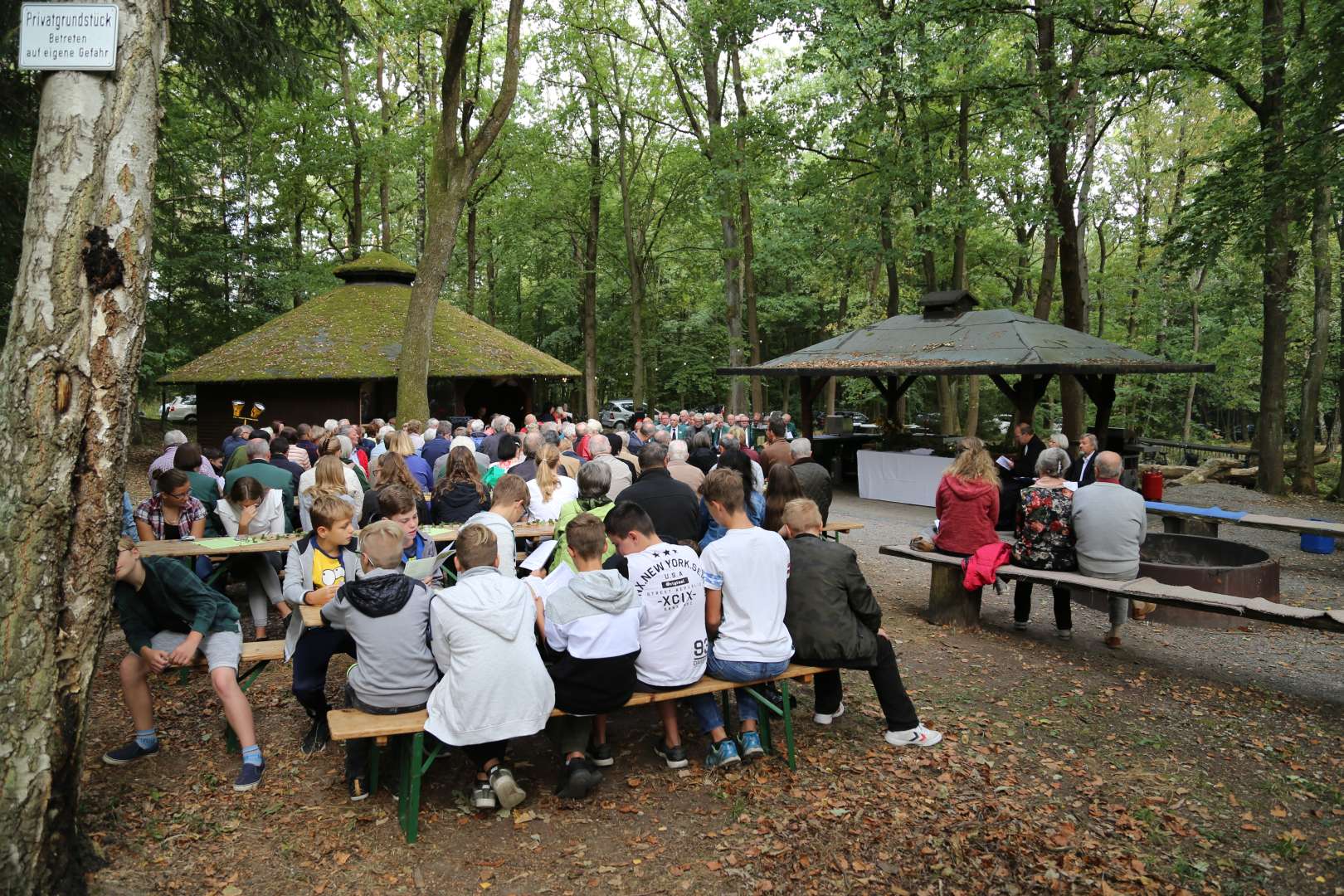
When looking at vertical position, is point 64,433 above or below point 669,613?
above

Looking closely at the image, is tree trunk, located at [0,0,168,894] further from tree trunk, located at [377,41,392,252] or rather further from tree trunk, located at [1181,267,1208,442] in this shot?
tree trunk, located at [1181,267,1208,442]

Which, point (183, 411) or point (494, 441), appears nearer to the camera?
point (494, 441)

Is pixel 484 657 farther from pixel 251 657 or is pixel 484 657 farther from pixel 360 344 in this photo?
pixel 360 344

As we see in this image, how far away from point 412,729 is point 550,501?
3.21 metres

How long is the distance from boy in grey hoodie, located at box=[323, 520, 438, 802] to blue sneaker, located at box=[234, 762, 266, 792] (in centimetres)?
86

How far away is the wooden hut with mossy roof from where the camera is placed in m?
18.2

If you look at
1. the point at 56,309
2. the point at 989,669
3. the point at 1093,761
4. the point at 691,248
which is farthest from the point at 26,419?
the point at 691,248

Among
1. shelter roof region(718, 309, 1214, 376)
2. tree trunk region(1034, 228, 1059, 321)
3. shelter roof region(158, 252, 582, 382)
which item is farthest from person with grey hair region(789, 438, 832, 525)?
tree trunk region(1034, 228, 1059, 321)

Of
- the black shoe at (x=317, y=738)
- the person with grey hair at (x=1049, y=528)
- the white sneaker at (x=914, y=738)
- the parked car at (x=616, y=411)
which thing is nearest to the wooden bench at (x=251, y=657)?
the black shoe at (x=317, y=738)

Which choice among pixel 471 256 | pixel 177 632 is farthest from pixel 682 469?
pixel 471 256

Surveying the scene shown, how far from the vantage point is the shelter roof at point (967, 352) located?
12.8m

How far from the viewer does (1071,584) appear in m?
6.16

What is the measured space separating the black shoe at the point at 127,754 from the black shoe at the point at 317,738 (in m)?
0.79

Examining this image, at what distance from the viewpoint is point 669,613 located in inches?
165
